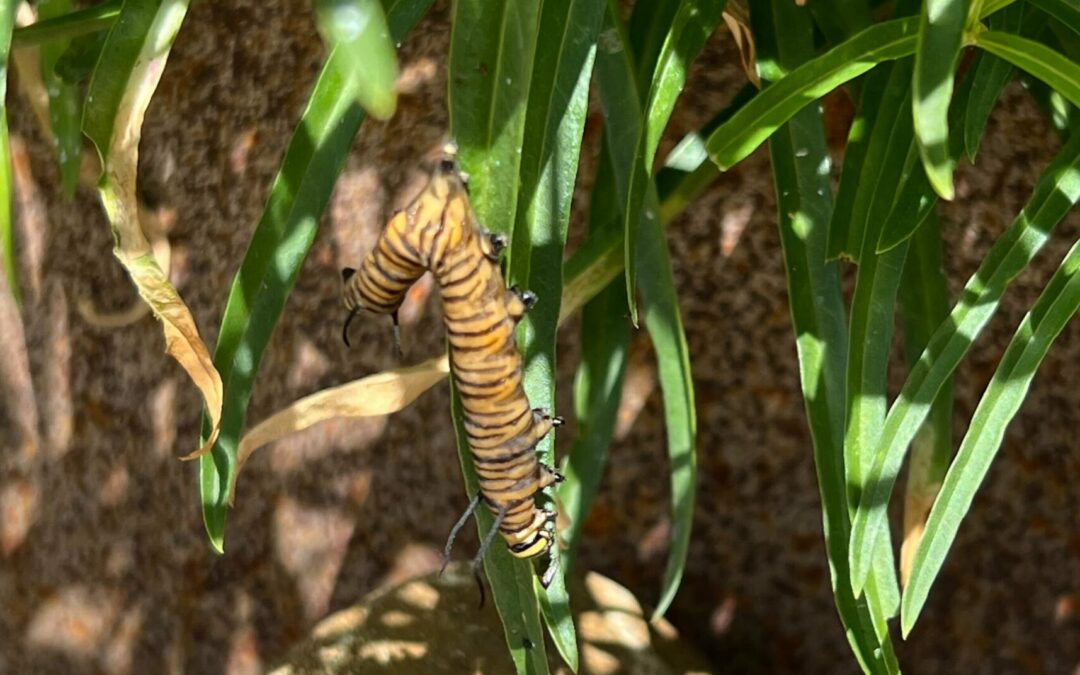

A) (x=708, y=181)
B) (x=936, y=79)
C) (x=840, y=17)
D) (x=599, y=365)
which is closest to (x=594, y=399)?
(x=599, y=365)

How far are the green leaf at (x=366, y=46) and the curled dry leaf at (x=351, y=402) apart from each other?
287 millimetres

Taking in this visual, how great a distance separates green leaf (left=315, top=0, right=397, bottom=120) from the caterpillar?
134 millimetres

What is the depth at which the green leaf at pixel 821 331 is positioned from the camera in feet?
1.97

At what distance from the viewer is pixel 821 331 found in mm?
606

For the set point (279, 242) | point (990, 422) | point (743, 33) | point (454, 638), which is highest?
point (743, 33)

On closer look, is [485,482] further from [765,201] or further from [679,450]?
[765,201]

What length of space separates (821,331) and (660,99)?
0.14 metres

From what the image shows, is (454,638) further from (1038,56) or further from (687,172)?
(1038,56)

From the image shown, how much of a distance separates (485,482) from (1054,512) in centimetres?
46

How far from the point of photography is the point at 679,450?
629 millimetres

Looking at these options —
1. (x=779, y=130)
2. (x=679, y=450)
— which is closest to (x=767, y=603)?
(x=679, y=450)

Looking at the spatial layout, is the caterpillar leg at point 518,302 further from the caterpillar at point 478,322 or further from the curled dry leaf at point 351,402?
the curled dry leaf at point 351,402

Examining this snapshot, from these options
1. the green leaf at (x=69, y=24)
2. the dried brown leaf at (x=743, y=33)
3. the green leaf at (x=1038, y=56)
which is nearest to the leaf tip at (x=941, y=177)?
the green leaf at (x=1038, y=56)

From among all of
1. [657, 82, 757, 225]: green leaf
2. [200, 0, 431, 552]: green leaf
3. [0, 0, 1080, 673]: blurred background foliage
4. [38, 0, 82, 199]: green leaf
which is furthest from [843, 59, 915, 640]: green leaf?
[38, 0, 82, 199]: green leaf
